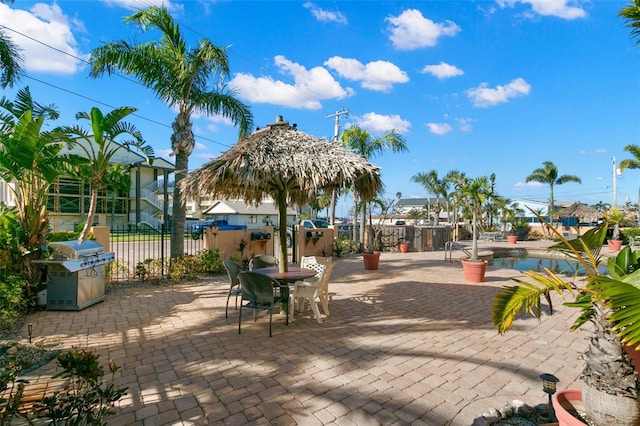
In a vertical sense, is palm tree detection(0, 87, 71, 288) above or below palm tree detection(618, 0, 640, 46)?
below

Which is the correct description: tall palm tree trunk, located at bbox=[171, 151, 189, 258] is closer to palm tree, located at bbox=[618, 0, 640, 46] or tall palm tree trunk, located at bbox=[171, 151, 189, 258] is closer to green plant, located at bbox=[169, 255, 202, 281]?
green plant, located at bbox=[169, 255, 202, 281]

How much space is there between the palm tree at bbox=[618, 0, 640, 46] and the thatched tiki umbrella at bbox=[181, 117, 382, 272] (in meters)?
4.72

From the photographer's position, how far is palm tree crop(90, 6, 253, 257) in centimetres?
877

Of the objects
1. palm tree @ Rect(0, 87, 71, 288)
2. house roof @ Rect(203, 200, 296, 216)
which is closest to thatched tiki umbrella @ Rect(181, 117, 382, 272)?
palm tree @ Rect(0, 87, 71, 288)

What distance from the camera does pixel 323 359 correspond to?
402 cm

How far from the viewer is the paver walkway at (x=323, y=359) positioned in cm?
299

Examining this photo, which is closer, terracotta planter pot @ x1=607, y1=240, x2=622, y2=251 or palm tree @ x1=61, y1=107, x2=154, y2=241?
palm tree @ x1=61, y1=107, x2=154, y2=241

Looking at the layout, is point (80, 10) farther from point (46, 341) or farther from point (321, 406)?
point (321, 406)

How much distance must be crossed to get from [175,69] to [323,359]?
8646 mm

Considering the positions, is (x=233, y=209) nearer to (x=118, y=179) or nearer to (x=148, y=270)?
(x=118, y=179)

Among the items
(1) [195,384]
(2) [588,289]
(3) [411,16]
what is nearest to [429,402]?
(2) [588,289]

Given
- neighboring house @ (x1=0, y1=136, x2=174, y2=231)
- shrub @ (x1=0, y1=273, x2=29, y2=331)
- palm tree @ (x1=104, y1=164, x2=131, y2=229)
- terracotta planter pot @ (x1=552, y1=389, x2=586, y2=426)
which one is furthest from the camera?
neighboring house @ (x1=0, y1=136, x2=174, y2=231)

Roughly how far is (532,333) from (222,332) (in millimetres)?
4764

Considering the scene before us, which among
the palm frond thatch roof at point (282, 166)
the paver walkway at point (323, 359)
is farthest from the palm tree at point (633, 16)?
the paver walkway at point (323, 359)
